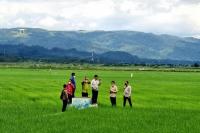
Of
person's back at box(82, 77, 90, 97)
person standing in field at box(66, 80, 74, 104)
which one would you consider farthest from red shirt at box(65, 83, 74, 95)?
person's back at box(82, 77, 90, 97)

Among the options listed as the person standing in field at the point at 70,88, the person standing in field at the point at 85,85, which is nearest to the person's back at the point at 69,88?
the person standing in field at the point at 70,88

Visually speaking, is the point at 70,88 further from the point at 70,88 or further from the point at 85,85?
the point at 85,85

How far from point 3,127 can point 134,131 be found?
5.34m

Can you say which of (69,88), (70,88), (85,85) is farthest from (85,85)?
(69,88)

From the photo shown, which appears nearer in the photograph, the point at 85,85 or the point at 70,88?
the point at 70,88

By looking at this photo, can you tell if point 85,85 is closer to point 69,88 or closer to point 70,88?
point 70,88

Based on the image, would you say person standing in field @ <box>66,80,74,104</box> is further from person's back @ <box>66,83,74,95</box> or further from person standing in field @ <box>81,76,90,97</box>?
person standing in field @ <box>81,76,90,97</box>

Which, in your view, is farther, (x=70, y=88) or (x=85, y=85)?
(x=85, y=85)

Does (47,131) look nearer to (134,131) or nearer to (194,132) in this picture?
(134,131)

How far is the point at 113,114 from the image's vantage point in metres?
28.0

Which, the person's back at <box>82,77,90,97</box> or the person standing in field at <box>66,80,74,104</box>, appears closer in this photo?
the person standing in field at <box>66,80,74,104</box>

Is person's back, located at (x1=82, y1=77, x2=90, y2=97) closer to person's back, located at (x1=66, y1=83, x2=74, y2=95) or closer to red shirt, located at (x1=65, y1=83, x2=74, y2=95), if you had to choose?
red shirt, located at (x1=65, y1=83, x2=74, y2=95)

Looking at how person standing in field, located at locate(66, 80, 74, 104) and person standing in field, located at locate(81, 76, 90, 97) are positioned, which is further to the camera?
person standing in field, located at locate(81, 76, 90, 97)

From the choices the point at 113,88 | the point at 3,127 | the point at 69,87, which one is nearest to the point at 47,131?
the point at 3,127
